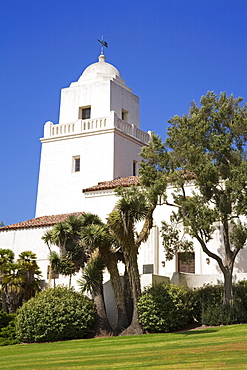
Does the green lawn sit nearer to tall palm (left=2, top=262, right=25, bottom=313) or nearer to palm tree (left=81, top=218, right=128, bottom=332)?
palm tree (left=81, top=218, right=128, bottom=332)

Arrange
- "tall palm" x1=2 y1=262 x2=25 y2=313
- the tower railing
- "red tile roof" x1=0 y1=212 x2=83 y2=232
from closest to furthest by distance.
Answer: "tall palm" x1=2 y1=262 x2=25 y2=313 < "red tile roof" x1=0 y1=212 x2=83 y2=232 < the tower railing

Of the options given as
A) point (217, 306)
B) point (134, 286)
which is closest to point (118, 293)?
point (134, 286)

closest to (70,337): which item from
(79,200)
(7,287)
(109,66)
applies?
(7,287)

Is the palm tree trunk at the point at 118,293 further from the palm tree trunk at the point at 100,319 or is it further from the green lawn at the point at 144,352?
the green lawn at the point at 144,352

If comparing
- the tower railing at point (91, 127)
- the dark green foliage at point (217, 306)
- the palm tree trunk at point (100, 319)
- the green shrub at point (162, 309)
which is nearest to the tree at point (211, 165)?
the dark green foliage at point (217, 306)

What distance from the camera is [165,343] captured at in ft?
62.0

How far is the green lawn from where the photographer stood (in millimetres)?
14453

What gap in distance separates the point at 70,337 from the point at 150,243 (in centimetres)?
813

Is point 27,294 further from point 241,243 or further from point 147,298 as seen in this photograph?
point 241,243

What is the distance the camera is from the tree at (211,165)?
2316cm

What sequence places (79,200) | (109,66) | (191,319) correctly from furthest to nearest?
(109,66)
(79,200)
(191,319)

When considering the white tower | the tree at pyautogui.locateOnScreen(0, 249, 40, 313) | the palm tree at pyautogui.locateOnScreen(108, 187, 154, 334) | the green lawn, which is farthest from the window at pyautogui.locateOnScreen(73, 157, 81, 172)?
the green lawn

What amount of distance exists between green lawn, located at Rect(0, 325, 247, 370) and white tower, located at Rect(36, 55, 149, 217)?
15.8 m

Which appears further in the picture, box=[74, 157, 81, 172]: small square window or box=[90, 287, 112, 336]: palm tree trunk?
box=[74, 157, 81, 172]: small square window
